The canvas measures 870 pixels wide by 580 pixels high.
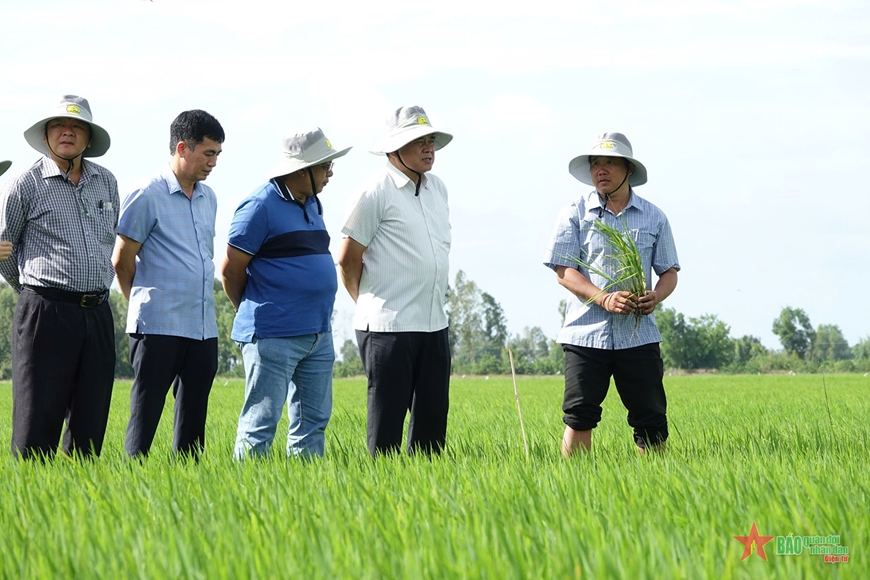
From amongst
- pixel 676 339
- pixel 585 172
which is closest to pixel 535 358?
pixel 676 339

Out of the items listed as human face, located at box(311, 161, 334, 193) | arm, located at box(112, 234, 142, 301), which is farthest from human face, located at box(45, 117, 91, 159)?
human face, located at box(311, 161, 334, 193)

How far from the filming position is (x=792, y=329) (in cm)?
8331

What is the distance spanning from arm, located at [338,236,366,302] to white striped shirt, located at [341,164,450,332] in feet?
0.10

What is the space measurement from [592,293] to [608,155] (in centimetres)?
68

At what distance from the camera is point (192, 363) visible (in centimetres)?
457

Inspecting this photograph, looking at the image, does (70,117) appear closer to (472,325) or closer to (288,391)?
(288,391)

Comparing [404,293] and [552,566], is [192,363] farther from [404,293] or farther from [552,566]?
[552,566]

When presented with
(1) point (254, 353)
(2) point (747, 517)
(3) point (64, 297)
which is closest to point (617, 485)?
(2) point (747, 517)

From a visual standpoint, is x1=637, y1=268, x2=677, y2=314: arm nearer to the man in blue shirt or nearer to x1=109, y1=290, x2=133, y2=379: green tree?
the man in blue shirt

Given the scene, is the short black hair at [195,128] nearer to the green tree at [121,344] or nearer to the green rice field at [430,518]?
the green rice field at [430,518]

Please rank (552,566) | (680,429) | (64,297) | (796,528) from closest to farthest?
(552,566), (796,528), (64,297), (680,429)

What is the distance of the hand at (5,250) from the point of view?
13.5 ft

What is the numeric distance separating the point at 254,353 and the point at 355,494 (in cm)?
132

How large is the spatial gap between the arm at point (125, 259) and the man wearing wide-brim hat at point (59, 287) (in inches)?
2.6
